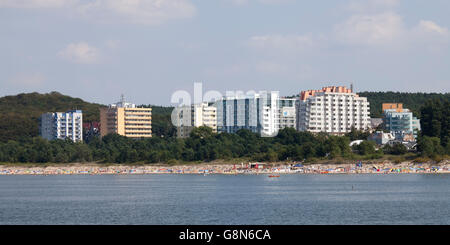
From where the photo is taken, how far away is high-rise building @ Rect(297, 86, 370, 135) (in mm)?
184375

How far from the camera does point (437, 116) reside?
132 metres

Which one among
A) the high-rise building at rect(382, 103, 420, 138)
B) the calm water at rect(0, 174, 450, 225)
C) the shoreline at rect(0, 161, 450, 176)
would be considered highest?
the high-rise building at rect(382, 103, 420, 138)

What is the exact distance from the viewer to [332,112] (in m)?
186

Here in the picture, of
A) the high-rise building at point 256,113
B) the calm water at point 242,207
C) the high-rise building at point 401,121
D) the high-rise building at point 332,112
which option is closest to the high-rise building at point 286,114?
the high-rise building at point 256,113

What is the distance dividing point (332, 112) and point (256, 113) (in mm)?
20657

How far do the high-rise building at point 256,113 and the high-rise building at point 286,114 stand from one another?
4.27ft

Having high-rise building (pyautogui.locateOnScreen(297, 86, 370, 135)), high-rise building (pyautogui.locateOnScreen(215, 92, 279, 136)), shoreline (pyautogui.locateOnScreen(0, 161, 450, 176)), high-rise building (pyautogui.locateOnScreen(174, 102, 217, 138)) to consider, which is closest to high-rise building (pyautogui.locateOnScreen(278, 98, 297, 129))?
Result: high-rise building (pyautogui.locateOnScreen(215, 92, 279, 136))

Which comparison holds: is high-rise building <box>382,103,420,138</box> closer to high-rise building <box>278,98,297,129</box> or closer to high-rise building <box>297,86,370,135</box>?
high-rise building <box>297,86,370,135</box>

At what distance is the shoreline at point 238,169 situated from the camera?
117 meters

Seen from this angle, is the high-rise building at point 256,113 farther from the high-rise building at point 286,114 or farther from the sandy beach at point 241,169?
the sandy beach at point 241,169

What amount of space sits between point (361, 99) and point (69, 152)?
78.9 m
